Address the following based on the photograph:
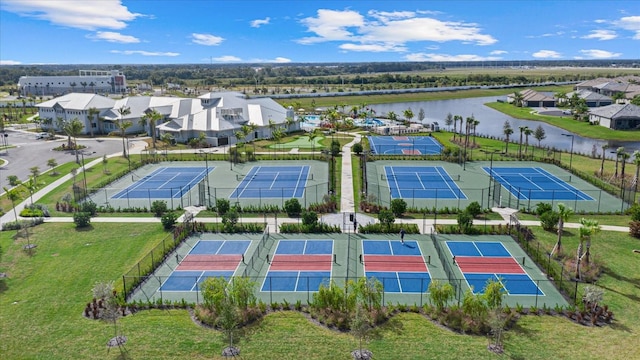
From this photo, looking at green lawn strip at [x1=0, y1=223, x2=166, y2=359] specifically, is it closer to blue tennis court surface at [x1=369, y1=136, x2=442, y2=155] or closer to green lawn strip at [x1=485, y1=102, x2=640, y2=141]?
blue tennis court surface at [x1=369, y1=136, x2=442, y2=155]

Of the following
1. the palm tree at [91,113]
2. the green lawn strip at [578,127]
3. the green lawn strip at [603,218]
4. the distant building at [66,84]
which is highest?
the distant building at [66,84]

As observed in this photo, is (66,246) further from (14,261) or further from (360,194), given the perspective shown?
(360,194)

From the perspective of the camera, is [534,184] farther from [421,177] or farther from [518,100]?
[518,100]

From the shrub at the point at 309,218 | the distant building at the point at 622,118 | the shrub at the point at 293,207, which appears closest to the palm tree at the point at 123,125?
the shrub at the point at 293,207

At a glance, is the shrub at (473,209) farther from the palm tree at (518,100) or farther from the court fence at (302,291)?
the palm tree at (518,100)

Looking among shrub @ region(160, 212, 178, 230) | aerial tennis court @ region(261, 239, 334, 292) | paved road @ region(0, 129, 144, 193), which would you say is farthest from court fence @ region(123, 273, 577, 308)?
paved road @ region(0, 129, 144, 193)

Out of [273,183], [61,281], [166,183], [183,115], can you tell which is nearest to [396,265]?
[61,281]
